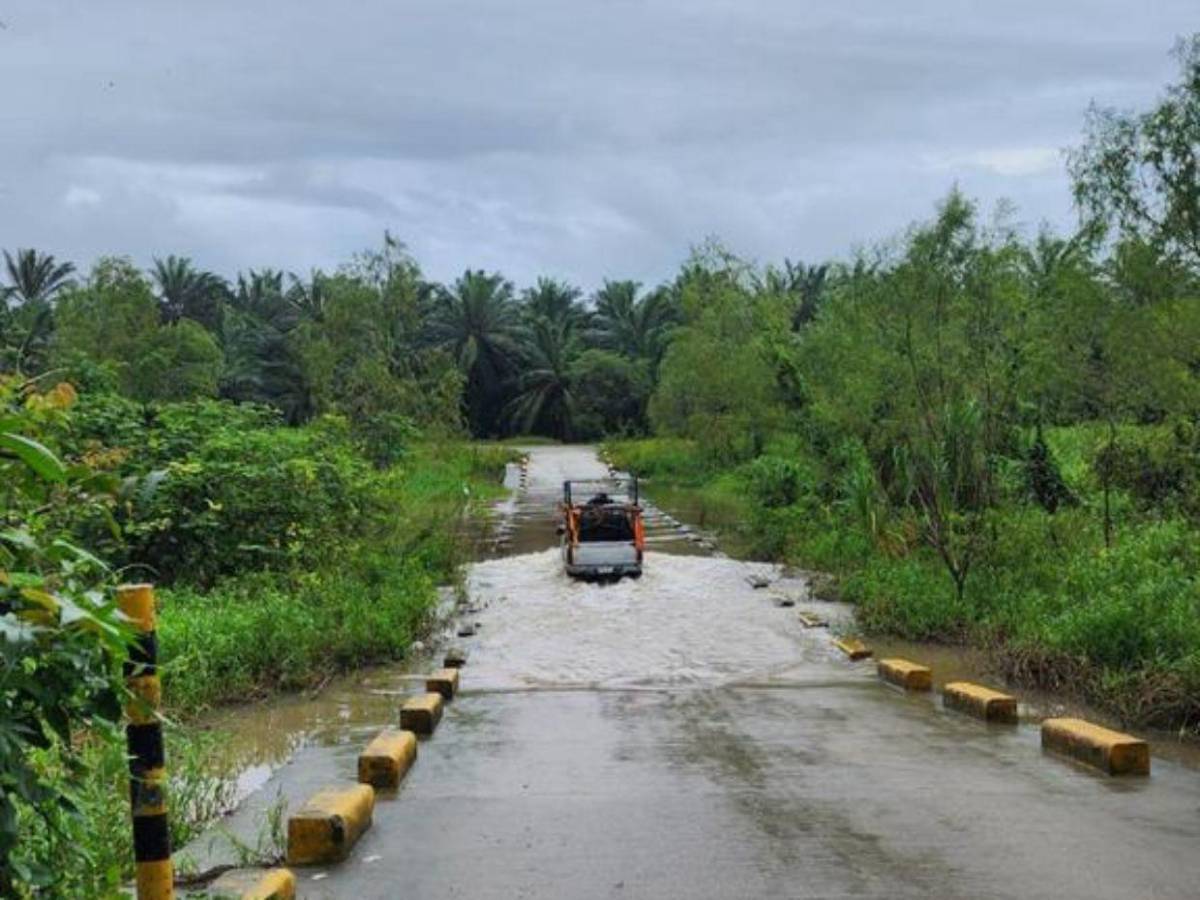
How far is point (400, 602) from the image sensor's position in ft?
45.6

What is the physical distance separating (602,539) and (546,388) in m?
40.0

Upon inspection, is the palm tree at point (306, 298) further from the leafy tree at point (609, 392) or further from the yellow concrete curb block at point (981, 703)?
the yellow concrete curb block at point (981, 703)

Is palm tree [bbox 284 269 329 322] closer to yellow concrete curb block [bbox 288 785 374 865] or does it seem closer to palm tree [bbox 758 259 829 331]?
palm tree [bbox 758 259 829 331]

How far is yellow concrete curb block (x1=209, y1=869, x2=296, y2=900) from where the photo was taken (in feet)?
14.5

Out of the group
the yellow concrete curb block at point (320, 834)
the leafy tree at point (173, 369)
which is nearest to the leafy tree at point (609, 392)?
the leafy tree at point (173, 369)

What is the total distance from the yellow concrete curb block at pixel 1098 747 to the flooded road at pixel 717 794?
0.15 m

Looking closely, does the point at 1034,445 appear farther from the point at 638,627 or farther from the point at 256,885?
the point at 256,885

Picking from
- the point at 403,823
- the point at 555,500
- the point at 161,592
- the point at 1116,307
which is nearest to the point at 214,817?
the point at 403,823

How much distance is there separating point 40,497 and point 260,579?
418 inches

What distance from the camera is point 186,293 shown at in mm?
61531

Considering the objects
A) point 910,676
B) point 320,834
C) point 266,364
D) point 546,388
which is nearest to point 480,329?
point 546,388

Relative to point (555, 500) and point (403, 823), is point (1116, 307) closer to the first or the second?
point (403, 823)

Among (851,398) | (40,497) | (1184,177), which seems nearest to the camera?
(40,497)

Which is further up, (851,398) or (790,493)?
(851,398)
